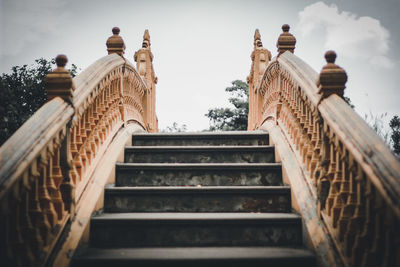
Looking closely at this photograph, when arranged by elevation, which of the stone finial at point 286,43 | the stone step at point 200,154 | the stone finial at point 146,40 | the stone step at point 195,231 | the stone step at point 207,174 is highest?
the stone finial at point 146,40

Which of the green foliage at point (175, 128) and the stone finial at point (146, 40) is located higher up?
the stone finial at point (146, 40)

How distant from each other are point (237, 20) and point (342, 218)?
18.3 metres

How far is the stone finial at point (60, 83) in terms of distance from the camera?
1825 mm

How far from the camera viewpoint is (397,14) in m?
10.5

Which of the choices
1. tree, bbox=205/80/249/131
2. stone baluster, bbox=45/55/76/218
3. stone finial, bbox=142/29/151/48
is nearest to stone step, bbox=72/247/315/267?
stone baluster, bbox=45/55/76/218

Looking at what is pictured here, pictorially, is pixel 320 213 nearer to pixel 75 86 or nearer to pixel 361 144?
pixel 361 144

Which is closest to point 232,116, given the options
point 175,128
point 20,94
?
point 175,128

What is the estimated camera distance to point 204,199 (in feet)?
7.73

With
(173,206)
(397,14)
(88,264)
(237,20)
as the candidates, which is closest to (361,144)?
(173,206)

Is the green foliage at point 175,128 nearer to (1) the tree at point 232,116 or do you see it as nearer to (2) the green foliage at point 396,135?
(1) the tree at point 232,116

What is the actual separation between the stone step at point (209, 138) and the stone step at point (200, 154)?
422 mm

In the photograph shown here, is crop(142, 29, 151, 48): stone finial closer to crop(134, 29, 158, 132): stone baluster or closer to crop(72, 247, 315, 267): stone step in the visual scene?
crop(134, 29, 158, 132): stone baluster

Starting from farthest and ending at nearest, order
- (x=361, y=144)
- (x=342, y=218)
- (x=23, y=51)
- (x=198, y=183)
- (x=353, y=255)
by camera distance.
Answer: (x=23, y=51), (x=198, y=183), (x=342, y=218), (x=353, y=255), (x=361, y=144)

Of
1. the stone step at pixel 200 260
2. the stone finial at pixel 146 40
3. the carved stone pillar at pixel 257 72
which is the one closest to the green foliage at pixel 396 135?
the carved stone pillar at pixel 257 72
